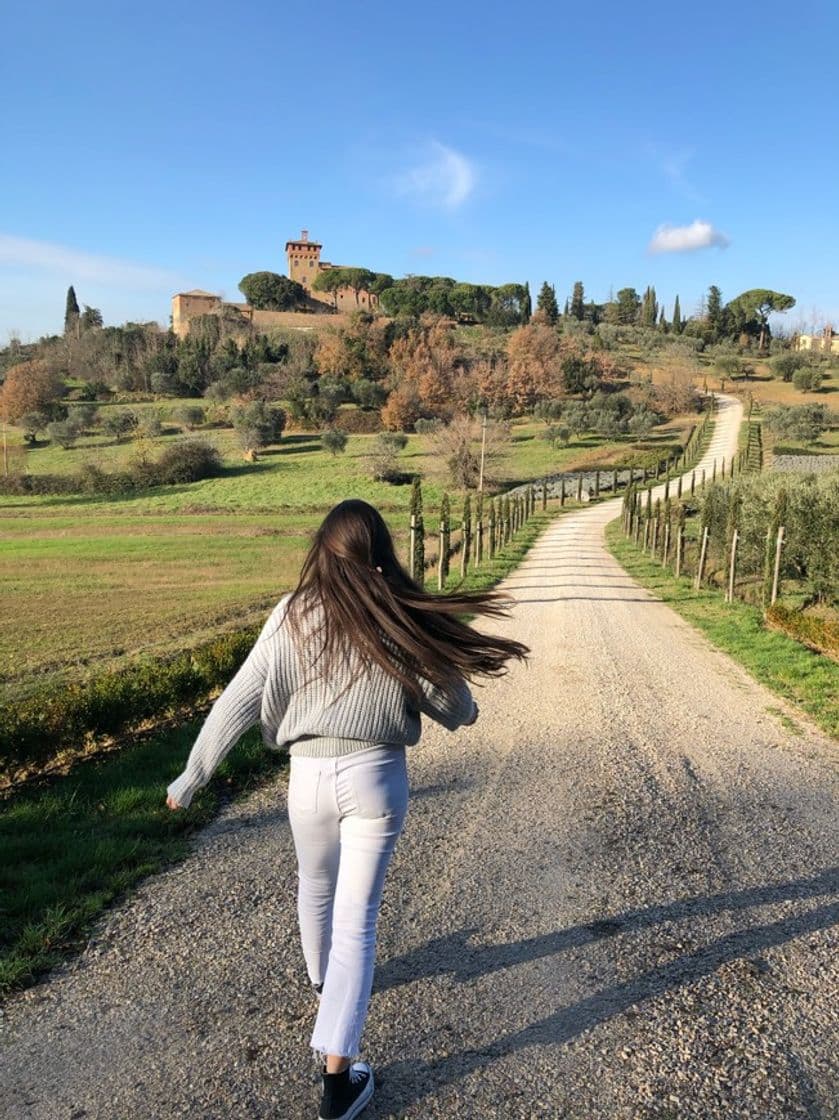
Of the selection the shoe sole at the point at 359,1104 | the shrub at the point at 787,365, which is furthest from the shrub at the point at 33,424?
the shrub at the point at 787,365

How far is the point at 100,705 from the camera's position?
7113 millimetres

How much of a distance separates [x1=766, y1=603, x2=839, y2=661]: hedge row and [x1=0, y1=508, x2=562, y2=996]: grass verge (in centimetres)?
812

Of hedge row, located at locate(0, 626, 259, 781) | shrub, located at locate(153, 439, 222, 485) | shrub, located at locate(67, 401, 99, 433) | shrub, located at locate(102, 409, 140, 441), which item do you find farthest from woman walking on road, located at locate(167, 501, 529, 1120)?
shrub, located at locate(67, 401, 99, 433)

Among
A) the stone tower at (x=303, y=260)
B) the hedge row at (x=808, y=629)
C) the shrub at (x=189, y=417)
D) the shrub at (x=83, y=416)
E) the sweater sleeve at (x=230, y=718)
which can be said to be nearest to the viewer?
the sweater sleeve at (x=230, y=718)

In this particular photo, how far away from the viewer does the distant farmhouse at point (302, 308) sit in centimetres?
12004

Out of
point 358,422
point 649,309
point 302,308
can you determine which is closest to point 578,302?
point 649,309

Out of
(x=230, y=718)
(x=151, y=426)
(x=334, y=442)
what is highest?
(x=230, y=718)

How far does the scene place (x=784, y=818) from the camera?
16.2 ft

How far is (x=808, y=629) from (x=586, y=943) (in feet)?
31.0

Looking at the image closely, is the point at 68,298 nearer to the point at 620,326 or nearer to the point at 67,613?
the point at 620,326

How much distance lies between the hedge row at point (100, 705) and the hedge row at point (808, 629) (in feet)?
25.8

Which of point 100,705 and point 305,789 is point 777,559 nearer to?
point 100,705

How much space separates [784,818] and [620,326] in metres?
140

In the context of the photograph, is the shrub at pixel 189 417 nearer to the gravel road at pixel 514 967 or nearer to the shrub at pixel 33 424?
the shrub at pixel 33 424
